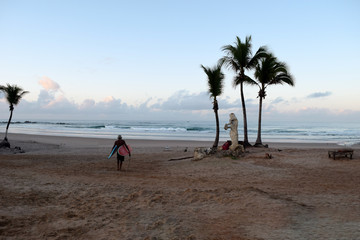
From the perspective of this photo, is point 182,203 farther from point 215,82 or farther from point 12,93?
point 12,93

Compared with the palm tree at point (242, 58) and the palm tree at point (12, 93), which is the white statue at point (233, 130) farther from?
the palm tree at point (12, 93)

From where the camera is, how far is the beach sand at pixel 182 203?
177 inches

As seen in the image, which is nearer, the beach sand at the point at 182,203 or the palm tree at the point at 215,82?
the beach sand at the point at 182,203

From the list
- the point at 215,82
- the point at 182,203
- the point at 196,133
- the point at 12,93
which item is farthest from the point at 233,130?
the point at 196,133

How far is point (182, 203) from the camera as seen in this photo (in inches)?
240

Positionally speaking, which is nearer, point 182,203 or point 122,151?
point 182,203

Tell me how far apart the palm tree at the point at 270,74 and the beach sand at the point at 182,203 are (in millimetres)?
8070

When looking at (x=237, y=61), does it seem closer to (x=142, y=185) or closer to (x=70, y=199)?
(x=142, y=185)

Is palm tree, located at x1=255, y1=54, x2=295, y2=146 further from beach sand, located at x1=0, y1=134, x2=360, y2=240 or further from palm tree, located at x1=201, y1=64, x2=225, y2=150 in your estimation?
beach sand, located at x1=0, y1=134, x2=360, y2=240

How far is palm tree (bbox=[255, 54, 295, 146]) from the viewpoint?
56.9 ft

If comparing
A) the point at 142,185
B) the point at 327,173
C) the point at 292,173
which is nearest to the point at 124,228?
the point at 142,185

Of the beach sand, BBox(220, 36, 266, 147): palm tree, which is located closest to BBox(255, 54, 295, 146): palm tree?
BBox(220, 36, 266, 147): palm tree

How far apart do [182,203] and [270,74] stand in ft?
45.2

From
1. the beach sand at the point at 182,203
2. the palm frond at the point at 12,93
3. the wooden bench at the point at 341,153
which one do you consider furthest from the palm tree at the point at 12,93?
the wooden bench at the point at 341,153
